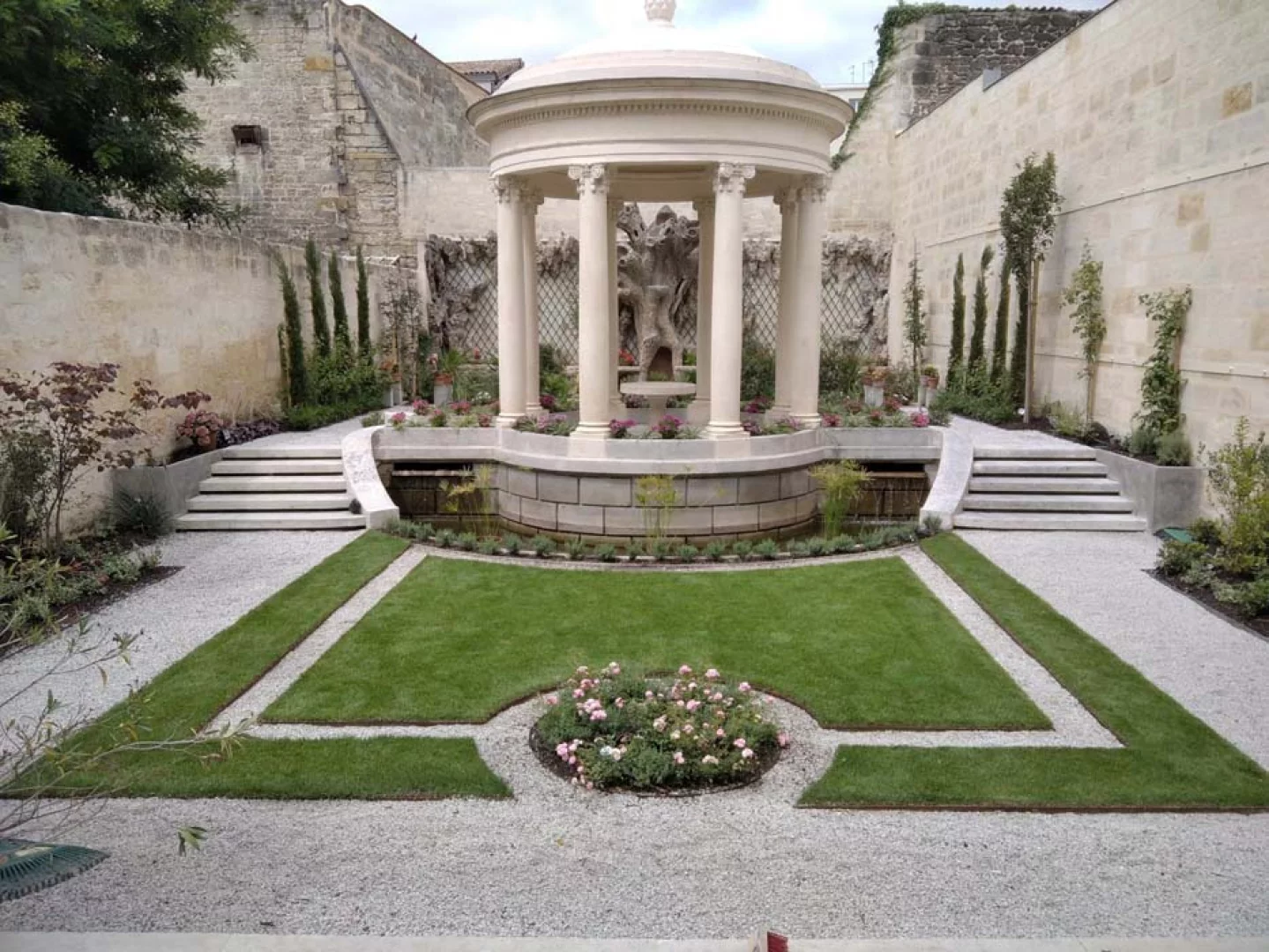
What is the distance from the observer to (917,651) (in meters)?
8.20

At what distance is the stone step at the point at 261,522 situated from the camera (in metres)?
12.4

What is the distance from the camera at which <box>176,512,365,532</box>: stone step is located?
1238 cm

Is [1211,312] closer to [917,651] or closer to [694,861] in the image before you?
[917,651]

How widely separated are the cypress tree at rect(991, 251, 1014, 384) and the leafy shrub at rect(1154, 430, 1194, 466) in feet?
18.1

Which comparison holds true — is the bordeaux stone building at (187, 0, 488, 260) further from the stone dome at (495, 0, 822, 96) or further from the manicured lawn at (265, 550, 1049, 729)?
the manicured lawn at (265, 550, 1049, 729)

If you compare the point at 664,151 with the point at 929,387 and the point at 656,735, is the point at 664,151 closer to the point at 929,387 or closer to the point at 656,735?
the point at 656,735

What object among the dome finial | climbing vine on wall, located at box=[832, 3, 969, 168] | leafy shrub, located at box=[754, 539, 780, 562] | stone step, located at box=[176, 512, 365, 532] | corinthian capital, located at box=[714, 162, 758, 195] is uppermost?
climbing vine on wall, located at box=[832, 3, 969, 168]

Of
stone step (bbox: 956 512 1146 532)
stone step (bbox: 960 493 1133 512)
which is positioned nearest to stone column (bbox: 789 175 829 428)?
stone step (bbox: 960 493 1133 512)

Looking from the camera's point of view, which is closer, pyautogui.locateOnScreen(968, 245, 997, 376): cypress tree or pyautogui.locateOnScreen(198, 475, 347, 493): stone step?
pyautogui.locateOnScreen(198, 475, 347, 493): stone step

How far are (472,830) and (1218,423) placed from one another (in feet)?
34.6

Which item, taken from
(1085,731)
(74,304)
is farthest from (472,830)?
(74,304)

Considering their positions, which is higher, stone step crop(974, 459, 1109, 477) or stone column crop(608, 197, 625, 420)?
stone column crop(608, 197, 625, 420)

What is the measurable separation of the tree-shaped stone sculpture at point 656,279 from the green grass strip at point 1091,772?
15301 mm

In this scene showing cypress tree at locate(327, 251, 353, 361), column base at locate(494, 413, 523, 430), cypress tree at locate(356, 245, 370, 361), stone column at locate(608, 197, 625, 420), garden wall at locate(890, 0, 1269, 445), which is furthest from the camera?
cypress tree at locate(356, 245, 370, 361)
